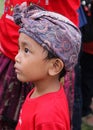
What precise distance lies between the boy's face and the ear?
20 millimetres

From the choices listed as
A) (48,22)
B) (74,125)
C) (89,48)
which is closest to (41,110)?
(48,22)

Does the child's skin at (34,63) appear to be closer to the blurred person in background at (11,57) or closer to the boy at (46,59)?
the boy at (46,59)

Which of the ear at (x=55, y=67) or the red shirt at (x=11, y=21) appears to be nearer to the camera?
the ear at (x=55, y=67)

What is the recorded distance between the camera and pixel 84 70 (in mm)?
3088

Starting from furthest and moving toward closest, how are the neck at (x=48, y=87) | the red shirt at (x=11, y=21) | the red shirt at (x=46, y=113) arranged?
the red shirt at (x=11, y=21) < the neck at (x=48, y=87) < the red shirt at (x=46, y=113)

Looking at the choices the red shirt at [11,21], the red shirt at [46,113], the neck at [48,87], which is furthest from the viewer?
the red shirt at [11,21]

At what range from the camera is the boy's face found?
1686 millimetres

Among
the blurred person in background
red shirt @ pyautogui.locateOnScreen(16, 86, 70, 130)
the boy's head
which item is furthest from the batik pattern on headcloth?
the blurred person in background

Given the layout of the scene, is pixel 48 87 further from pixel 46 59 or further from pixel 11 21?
pixel 11 21

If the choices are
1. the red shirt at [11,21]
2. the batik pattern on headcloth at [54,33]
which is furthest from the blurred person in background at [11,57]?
the batik pattern on headcloth at [54,33]

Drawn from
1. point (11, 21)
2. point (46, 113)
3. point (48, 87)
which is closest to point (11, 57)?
point (11, 21)

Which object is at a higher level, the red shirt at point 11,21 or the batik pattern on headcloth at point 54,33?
the batik pattern on headcloth at point 54,33

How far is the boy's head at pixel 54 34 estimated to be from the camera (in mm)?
1667

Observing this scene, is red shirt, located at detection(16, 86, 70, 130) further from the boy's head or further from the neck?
the boy's head
